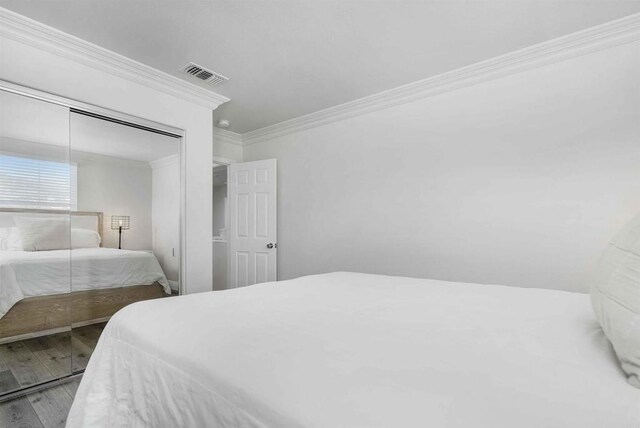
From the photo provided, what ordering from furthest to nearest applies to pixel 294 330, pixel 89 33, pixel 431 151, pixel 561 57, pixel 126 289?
pixel 431 151, pixel 126 289, pixel 561 57, pixel 89 33, pixel 294 330

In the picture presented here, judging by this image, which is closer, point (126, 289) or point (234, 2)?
point (234, 2)

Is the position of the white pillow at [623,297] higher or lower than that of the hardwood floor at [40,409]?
higher

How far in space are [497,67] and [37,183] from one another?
377 centimetres

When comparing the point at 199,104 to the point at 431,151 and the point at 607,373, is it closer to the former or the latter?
the point at 431,151

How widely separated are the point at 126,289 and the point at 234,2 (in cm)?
246

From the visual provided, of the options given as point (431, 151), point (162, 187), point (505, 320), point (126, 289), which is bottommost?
point (126, 289)

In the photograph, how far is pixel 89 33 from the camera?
8.07 feet

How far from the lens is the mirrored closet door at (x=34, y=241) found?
225 centimetres

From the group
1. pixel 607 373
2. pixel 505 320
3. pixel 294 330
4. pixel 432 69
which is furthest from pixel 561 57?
pixel 294 330

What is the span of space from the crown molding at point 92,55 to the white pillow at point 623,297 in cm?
338

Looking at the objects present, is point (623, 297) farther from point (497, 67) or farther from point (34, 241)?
point (34, 241)

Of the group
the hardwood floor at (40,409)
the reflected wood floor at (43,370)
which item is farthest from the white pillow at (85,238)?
the hardwood floor at (40,409)

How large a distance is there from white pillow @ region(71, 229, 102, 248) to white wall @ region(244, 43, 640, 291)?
7.60 feet

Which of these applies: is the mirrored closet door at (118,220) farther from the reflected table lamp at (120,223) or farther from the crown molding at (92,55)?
the crown molding at (92,55)
